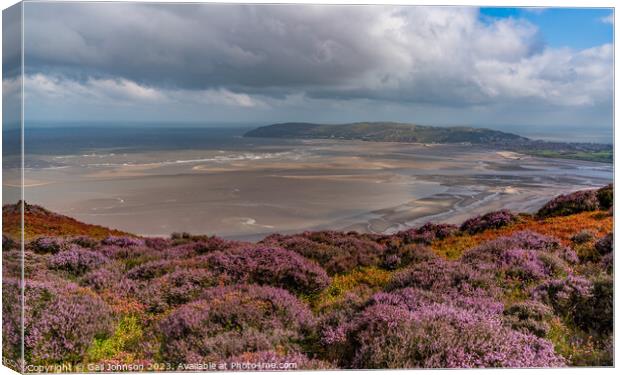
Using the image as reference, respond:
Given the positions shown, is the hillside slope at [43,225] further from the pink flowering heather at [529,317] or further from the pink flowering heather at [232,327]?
the pink flowering heather at [529,317]

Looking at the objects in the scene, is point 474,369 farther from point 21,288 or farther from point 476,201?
point 21,288

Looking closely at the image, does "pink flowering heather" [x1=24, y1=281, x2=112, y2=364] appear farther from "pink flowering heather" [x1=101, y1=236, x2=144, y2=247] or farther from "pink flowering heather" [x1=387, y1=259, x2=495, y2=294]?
"pink flowering heather" [x1=387, y1=259, x2=495, y2=294]

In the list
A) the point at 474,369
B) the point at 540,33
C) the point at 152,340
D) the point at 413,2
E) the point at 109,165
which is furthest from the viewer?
the point at 109,165

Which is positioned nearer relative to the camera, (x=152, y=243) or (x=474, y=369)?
(x=474, y=369)

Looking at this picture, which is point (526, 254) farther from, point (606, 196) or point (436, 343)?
point (436, 343)

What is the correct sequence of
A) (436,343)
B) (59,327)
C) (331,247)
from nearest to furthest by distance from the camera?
(436,343) → (59,327) → (331,247)

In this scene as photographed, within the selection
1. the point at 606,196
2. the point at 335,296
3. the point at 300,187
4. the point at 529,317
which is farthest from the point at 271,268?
the point at 606,196

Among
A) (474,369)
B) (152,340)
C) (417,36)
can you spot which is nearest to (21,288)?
(152,340)

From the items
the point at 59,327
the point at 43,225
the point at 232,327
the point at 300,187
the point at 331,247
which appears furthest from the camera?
the point at 331,247
